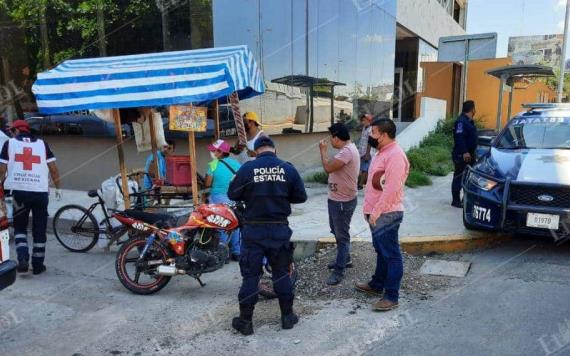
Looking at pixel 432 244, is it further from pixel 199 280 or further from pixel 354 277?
pixel 199 280

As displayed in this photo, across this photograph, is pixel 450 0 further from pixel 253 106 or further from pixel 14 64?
pixel 14 64

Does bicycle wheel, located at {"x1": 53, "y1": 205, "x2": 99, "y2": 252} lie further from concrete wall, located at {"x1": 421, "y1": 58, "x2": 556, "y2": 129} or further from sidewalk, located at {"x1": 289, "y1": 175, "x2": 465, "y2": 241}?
concrete wall, located at {"x1": 421, "y1": 58, "x2": 556, "y2": 129}

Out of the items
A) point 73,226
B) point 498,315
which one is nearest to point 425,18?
point 73,226

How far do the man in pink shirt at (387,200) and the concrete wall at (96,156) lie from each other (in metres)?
5.85

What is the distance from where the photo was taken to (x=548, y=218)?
5.18 meters

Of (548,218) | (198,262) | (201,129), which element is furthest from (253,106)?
(548,218)

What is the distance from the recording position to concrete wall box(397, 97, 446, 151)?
43.3ft

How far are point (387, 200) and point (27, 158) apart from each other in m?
4.29

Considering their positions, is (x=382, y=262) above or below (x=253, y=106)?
below

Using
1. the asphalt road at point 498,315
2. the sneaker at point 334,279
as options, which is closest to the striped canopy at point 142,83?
the sneaker at point 334,279

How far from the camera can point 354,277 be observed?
205 inches

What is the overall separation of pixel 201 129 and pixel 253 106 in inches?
154

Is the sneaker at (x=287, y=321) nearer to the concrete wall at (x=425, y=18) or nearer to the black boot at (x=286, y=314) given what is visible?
the black boot at (x=286, y=314)

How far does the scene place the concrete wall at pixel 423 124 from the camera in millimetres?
13195
